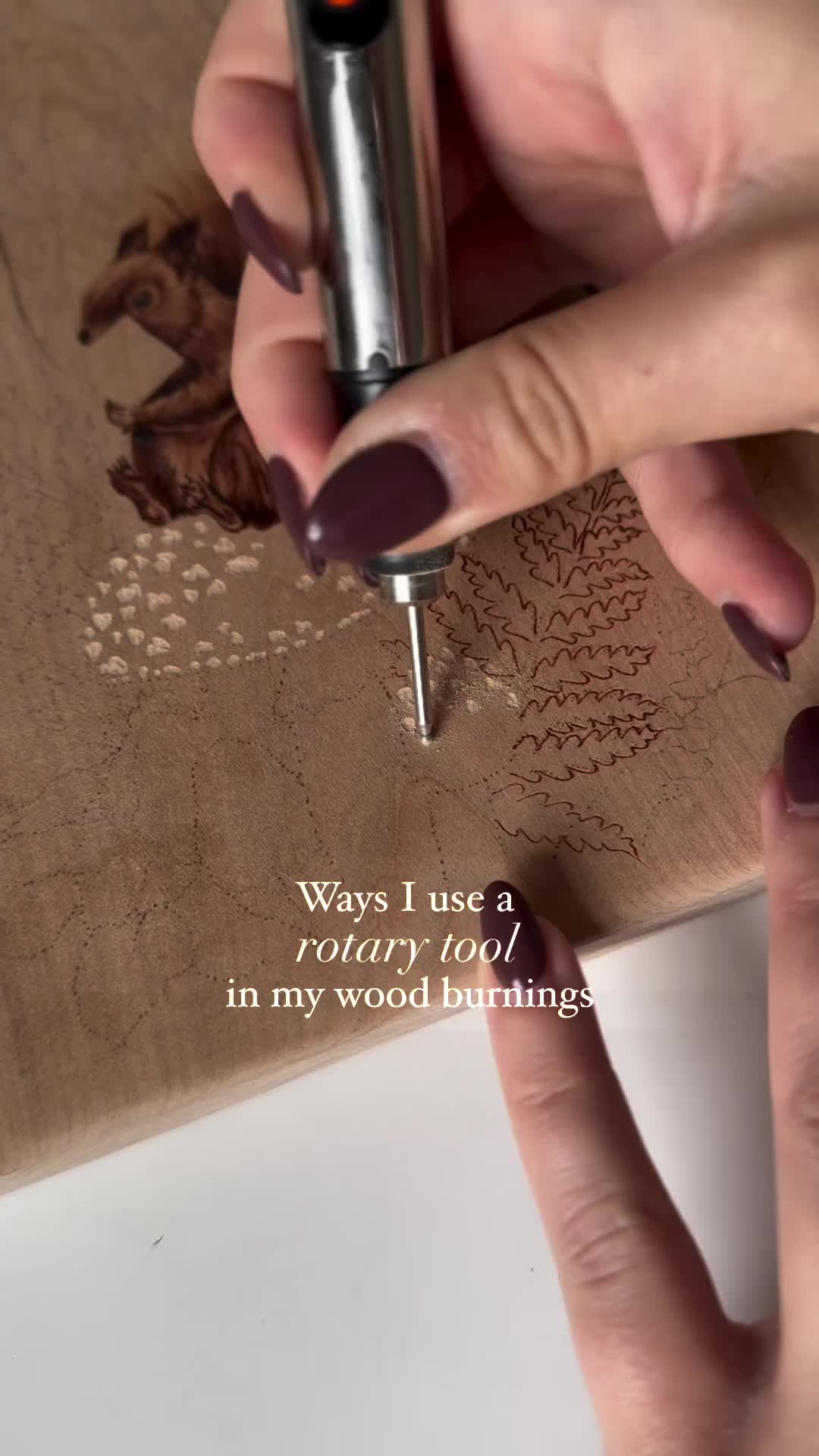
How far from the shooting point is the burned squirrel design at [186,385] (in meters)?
0.55

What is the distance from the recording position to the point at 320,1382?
488 millimetres

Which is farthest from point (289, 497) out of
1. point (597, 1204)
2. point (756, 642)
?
point (597, 1204)

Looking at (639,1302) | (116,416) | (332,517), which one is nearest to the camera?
(332,517)

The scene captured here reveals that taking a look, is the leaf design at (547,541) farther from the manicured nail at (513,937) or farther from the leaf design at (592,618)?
the manicured nail at (513,937)

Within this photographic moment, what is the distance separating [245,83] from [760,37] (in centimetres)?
23

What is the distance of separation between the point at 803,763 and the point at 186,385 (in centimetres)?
36

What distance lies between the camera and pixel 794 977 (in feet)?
1.57

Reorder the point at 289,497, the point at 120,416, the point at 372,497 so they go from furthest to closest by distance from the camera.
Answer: the point at 120,416 → the point at 289,497 → the point at 372,497

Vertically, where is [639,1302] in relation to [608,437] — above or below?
below

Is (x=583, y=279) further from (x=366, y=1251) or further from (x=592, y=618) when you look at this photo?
(x=366, y=1251)

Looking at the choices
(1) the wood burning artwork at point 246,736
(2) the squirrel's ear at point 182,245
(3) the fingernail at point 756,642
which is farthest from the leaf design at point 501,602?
(2) the squirrel's ear at point 182,245

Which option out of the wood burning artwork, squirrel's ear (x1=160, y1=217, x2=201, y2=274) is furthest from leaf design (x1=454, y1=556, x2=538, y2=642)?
squirrel's ear (x1=160, y1=217, x2=201, y2=274)

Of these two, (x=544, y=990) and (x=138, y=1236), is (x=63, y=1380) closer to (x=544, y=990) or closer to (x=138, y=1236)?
(x=138, y=1236)

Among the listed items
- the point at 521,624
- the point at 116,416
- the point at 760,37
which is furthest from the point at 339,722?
the point at 760,37
